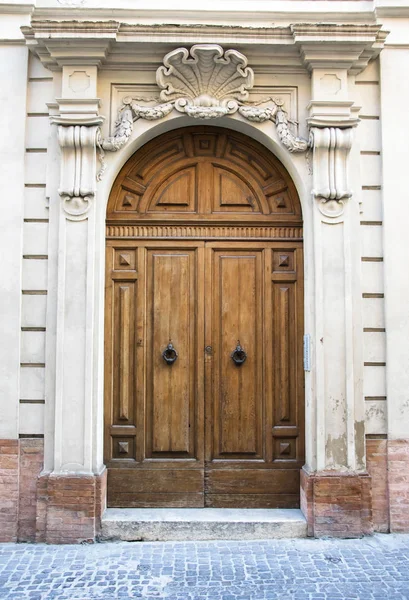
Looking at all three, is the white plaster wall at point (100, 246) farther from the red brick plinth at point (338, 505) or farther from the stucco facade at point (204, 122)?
the red brick plinth at point (338, 505)

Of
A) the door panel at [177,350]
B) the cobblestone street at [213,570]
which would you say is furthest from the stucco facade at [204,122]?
the door panel at [177,350]

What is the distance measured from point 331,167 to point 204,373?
237 cm

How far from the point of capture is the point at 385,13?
578 centimetres

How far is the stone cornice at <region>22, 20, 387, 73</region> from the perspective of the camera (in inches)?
210

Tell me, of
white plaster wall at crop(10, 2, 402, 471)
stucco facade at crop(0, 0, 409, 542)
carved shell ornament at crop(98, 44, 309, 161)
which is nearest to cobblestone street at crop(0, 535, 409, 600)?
stucco facade at crop(0, 0, 409, 542)

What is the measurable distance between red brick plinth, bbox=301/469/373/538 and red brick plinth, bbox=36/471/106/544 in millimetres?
1986

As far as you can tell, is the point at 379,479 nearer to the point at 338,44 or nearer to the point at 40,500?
the point at 40,500

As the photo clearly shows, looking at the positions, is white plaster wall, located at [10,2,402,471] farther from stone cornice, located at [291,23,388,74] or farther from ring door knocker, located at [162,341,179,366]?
ring door knocker, located at [162,341,179,366]

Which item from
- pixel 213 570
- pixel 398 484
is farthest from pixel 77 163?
pixel 398 484

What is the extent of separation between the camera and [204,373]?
230 inches

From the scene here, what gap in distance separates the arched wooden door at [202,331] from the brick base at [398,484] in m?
0.86

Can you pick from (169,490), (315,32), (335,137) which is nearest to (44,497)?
(169,490)

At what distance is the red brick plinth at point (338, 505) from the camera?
5320 mm

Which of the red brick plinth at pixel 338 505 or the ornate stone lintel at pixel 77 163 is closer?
the red brick plinth at pixel 338 505
